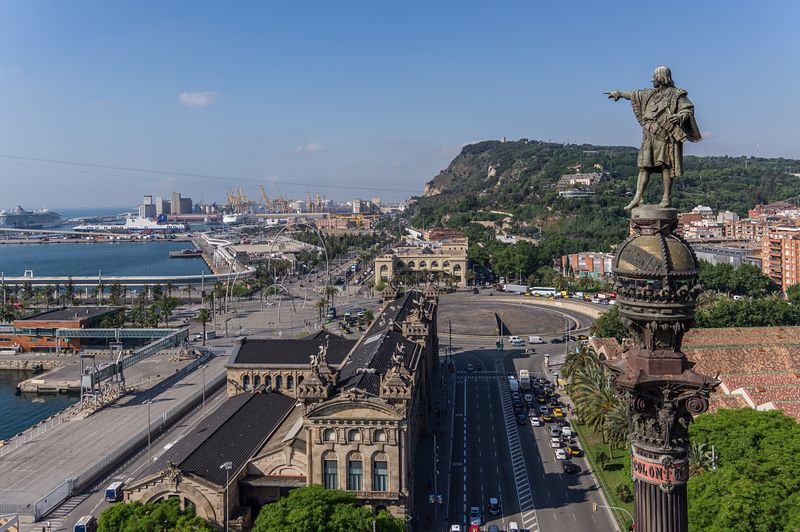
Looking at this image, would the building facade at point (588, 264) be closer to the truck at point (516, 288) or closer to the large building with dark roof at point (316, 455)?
the truck at point (516, 288)

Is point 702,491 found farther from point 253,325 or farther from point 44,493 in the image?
point 253,325

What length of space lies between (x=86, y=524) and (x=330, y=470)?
1545 cm

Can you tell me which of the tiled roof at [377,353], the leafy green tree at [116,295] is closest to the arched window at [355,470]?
the tiled roof at [377,353]

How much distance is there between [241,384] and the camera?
58625mm

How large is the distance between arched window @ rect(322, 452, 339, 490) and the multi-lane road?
7.15 meters

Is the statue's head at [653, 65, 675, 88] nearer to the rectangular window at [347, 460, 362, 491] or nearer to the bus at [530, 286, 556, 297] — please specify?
the rectangular window at [347, 460, 362, 491]

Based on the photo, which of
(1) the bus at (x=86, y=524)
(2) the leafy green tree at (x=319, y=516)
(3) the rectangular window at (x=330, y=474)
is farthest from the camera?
(1) the bus at (x=86, y=524)

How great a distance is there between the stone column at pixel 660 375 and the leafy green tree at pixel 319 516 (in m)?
20.6

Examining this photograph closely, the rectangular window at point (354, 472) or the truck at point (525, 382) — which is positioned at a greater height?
the rectangular window at point (354, 472)

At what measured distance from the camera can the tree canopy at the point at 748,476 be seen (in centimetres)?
2911

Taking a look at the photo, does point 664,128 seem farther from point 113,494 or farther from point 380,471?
point 113,494

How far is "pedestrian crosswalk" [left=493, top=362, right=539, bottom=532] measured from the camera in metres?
41.0

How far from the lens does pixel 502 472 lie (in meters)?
48.2

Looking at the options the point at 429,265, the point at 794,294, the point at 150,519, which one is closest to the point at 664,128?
the point at 150,519
